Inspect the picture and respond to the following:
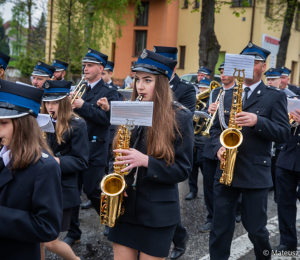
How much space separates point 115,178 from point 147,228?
432 mm

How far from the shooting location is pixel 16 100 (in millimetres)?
2100

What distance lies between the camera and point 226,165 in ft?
12.5

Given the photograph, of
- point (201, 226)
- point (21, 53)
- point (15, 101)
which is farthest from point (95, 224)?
point (21, 53)

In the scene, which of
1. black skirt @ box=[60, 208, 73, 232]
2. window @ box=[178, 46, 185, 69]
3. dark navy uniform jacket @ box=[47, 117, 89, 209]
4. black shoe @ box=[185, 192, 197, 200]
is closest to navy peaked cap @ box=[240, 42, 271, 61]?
dark navy uniform jacket @ box=[47, 117, 89, 209]

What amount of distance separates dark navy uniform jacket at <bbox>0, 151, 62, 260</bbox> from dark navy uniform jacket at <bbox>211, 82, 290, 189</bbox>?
7.10ft

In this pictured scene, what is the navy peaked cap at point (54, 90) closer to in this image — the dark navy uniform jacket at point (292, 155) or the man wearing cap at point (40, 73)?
the man wearing cap at point (40, 73)

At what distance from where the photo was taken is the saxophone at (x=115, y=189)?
2713mm

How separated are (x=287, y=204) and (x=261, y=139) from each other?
144cm

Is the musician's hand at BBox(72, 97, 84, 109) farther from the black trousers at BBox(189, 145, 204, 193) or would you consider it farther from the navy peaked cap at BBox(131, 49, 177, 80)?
the black trousers at BBox(189, 145, 204, 193)

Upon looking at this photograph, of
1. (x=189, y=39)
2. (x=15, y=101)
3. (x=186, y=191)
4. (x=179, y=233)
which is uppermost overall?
(x=189, y=39)

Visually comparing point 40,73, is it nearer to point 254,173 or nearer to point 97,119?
point 97,119

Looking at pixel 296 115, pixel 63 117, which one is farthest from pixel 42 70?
pixel 296 115

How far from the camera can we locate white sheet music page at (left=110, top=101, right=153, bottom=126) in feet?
8.01

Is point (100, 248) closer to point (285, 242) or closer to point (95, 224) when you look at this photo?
point (95, 224)
